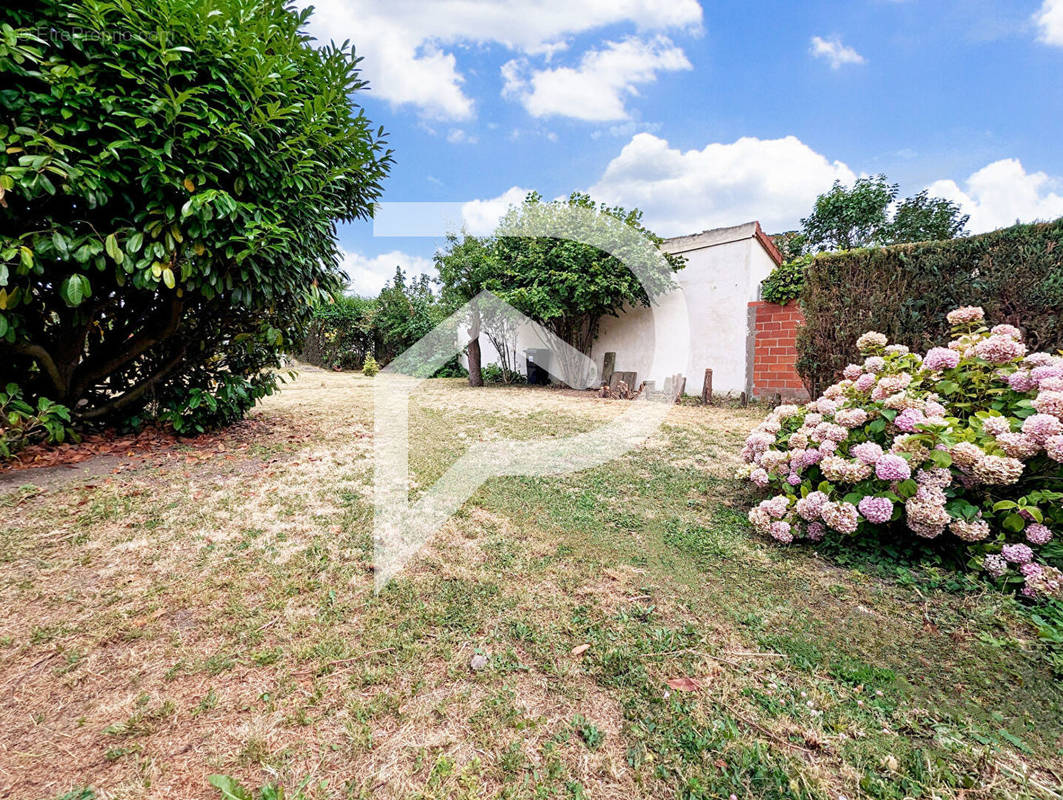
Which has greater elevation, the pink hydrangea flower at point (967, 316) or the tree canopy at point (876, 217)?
the tree canopy at point (876, 217)

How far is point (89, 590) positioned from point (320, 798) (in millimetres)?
1431

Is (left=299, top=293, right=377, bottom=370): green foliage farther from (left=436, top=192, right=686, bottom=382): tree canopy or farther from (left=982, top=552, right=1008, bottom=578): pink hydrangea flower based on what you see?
(left=982, top=552, right=1008, bottom=578): pink hydrangea flower

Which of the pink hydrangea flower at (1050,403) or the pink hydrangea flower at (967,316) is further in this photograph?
the pink hydrangea flower at (967,316)

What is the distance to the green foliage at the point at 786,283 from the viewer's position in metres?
6.17

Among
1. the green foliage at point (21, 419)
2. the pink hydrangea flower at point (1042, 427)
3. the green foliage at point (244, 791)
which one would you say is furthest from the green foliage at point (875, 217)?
the green foliage at point (21, 419)

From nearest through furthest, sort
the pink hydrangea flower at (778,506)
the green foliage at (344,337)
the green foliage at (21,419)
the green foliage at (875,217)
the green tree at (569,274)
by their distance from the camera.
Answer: the pink hydrangea flower at (778,506) < the green foliage at (21,419) < the green tree at (569,274) < the green foliage at (344,337) < the green foliage at (875,217)

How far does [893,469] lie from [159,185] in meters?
4.07

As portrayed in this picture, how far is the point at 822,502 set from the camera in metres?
1.90

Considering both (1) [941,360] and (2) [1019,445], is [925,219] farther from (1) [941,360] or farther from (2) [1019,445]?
(2) [1019,445]

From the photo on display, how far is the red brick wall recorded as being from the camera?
6.29 meters

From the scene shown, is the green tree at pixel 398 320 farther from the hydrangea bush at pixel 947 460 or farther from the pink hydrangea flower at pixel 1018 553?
the pink hydrangea flower at pixel 1018 553

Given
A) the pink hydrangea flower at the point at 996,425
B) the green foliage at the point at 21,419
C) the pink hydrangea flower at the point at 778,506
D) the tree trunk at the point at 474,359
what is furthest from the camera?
the tree trunk at the point at 474,359

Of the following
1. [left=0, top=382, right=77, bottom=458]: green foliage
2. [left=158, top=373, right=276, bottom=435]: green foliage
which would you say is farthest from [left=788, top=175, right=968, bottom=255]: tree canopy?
[left=0, top=382, right=77, bottom=458]: green foliage

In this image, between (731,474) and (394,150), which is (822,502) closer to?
(731,474)
